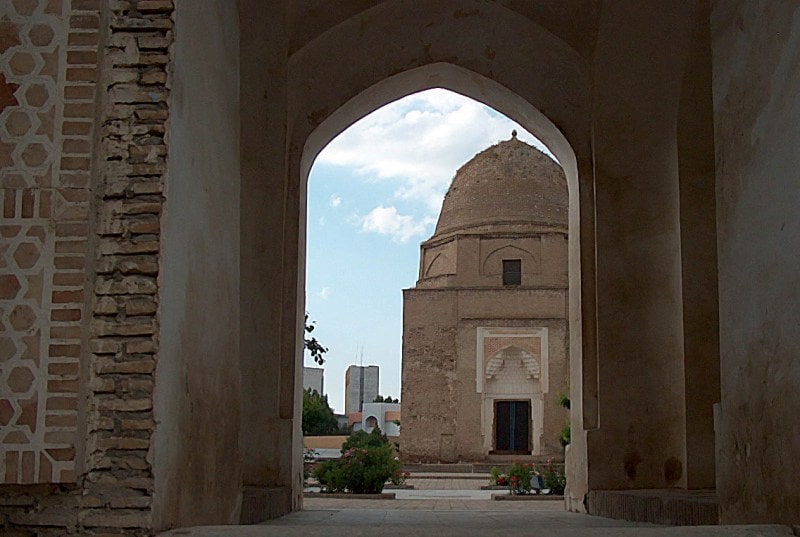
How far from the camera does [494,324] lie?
29.0m

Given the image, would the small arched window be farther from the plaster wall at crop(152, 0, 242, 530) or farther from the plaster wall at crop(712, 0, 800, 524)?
the plaster wall at crop(712, 0, 800, 524)

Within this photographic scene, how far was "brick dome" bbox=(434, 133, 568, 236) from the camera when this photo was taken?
29.7 meters

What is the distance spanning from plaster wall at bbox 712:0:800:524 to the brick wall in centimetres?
244

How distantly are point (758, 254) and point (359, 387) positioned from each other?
6491 cm

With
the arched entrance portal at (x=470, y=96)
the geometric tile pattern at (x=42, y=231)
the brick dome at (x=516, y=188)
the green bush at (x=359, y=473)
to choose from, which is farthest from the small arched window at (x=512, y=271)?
the geometric tile pattern at (x=42, y=231)

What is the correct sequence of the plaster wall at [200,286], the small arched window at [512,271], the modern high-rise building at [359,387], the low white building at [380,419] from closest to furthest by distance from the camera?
1. the plaster wall at [200,286]
2. the small arched window at [512,271]
3. the low white building at [380,419]
4. the modern high-rise building at [359,387]

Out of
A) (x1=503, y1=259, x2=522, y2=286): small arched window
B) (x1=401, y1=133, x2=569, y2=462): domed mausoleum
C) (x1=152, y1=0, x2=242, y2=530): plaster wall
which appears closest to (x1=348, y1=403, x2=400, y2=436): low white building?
(x1=401, y1=133, x2=569, y2=462): domed mausoleum

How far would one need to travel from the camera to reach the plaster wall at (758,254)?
3.87 m

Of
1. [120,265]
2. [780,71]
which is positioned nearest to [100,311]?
[120,265]

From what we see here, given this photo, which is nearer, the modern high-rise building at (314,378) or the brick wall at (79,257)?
the brick wall at (79,257)

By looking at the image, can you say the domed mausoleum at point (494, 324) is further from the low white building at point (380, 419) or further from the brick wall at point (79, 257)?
the brick wall at point (79, 257)

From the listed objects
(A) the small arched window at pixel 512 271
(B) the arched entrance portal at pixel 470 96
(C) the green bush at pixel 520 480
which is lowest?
(C) the green bush at pixel 520 480

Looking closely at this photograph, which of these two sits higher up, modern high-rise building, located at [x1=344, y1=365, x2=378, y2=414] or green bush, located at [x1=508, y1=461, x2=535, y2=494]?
modern high-rise building, located at [x1=344, y1=365, x2=378, y2=414]

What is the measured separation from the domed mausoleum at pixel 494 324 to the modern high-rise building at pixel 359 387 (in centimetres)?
3828
